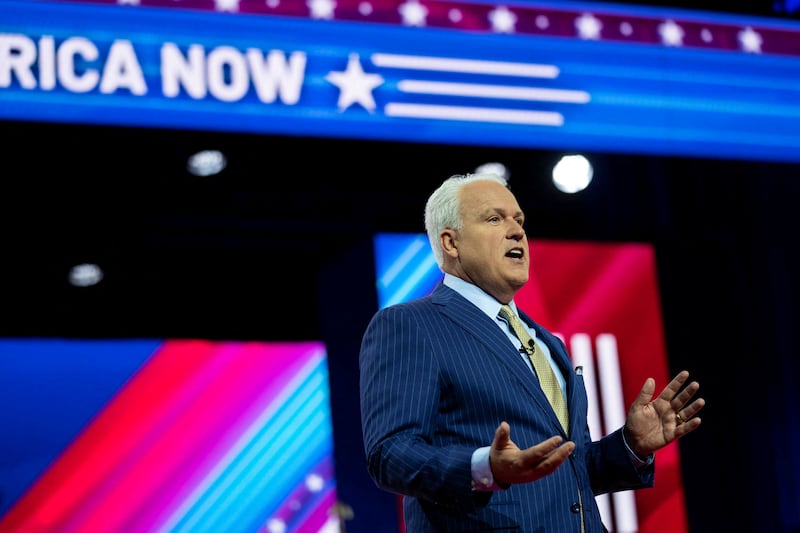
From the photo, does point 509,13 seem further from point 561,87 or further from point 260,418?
point 260,418

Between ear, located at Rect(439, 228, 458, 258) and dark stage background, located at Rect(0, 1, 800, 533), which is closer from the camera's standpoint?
ear, located at Rect(439, 228, 458, 258)

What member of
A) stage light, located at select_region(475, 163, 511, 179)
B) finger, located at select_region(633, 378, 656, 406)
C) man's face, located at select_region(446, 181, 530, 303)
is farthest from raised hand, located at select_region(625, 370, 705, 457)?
stage light, located at select_region(475, 163, 511, 179)

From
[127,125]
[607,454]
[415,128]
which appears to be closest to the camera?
[607,454]

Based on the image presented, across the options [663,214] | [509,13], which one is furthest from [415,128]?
[663,214]

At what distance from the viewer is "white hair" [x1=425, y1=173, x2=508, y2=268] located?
8.32ft

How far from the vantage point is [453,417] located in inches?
90.0

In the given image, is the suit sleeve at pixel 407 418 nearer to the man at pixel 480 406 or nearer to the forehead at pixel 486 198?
the man at pixel 480 406

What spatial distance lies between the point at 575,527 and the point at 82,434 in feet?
9.96

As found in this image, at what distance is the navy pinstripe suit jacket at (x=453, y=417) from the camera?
217cm

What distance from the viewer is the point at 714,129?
5090 millimetres

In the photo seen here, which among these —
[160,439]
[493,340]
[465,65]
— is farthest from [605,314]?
[493,340]

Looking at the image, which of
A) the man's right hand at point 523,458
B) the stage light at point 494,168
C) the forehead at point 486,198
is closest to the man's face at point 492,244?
the forehead at point 486,198

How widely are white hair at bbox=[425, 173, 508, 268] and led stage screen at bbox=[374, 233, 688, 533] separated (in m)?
2.30

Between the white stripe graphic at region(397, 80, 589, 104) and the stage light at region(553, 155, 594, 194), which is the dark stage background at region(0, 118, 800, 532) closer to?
the stage light at region(553, 155, 594, 194)
